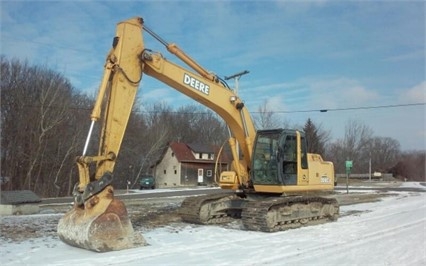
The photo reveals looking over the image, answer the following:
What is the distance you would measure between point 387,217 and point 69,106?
30914 mm

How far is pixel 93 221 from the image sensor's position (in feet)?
27.7

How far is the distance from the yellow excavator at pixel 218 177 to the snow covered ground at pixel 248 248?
474 millimetres

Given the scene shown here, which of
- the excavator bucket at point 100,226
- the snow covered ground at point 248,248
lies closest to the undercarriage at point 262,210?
the snow covered ground at point 248,248

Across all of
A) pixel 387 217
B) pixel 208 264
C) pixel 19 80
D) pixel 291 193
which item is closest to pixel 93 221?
pixel 208 264

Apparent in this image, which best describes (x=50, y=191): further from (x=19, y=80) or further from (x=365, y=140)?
(x=365, y=140)

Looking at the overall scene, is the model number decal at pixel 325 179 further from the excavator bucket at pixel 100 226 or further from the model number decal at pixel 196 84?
the excavator bucket at pixel 100 226

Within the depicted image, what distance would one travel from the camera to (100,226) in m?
8.50

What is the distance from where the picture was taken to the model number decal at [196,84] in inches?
447

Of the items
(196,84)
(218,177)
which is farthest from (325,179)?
(196,84)

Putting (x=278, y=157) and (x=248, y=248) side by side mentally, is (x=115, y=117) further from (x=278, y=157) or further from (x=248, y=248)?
(x=278, y=157)

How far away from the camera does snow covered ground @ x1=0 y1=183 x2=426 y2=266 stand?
7.95m

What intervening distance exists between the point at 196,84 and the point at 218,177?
3952mm

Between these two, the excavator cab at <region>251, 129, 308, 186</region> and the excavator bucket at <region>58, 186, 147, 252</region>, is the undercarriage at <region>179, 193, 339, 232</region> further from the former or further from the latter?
the excavator bucket at <region>58, 186, 147, 252</region>

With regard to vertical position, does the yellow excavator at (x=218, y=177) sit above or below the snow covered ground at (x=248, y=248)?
above
